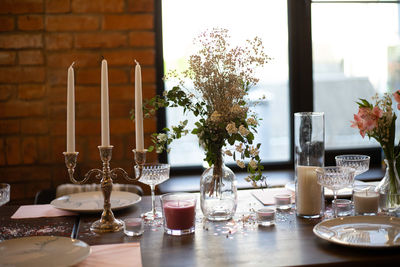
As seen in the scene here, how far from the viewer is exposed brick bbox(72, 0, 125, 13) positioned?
259 cm

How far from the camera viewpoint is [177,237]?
4.85ft

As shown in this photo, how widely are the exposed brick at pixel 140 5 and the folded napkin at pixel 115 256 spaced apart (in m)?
1.53

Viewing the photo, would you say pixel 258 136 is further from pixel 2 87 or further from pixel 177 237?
pixel 177 237

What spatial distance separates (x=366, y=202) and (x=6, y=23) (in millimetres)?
1847

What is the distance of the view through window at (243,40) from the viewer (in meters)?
2.88

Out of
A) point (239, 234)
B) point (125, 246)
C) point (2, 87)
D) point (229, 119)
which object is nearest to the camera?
point (125, 246)

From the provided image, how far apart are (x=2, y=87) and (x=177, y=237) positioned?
1.50 metres

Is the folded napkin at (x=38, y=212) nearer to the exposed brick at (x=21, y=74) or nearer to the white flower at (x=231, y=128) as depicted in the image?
the white flower at (x=231, y=128)

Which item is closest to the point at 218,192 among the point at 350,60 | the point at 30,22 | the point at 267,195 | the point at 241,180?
the point at 267,195

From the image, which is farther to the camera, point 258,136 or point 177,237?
point 258,136

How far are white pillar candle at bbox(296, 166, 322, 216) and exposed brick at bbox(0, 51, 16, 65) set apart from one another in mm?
1584

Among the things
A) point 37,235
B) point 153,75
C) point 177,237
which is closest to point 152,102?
point 177,237

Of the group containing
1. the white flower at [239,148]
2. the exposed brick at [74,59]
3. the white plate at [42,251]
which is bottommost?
the white plate at [42,251]

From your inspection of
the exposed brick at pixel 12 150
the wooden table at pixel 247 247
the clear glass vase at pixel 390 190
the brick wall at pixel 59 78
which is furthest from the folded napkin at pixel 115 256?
the exposed brick at pixel 12 150
